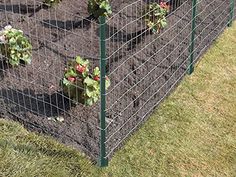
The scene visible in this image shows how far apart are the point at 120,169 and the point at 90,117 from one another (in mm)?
751

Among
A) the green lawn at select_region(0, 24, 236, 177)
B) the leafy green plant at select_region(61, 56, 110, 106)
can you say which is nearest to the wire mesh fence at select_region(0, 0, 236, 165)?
the leafy green plant at select_region(61, 56, 110, 106)

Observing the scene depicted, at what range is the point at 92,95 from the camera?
492cm

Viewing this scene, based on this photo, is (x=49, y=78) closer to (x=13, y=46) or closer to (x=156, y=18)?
(x=13, y=46)

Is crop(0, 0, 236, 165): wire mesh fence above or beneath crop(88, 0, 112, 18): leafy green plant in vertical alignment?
beneath

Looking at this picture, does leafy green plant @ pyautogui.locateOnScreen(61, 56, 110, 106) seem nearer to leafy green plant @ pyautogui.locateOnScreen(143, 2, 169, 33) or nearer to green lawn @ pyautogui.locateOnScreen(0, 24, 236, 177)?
green lawn @ pyautogui.locateOnScreen(0, 24, 236, 177)

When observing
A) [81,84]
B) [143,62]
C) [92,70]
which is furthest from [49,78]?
[143,62]

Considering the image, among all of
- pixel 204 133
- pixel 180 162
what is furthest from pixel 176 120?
pixel 180 162

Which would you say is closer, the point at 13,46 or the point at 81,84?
the point at 81,84

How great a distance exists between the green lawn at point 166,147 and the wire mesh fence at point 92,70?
0.15 m

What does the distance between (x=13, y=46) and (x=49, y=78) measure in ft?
1.83

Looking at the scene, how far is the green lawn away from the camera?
4.48 meters

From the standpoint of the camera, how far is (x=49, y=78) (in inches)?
220

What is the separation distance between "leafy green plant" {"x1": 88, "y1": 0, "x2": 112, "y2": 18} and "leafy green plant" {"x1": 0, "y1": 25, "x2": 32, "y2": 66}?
4.95ft

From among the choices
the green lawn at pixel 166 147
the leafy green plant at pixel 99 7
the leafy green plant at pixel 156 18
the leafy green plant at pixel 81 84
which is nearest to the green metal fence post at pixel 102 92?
the green lawn at pixel 166 147
